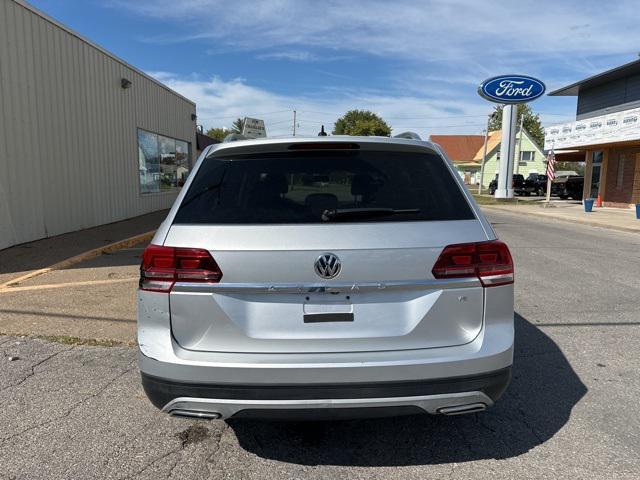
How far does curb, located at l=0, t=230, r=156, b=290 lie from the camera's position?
665 cm

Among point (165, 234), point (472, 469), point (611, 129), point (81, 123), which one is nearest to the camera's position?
point (165, 234)

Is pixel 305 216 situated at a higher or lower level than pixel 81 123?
lower

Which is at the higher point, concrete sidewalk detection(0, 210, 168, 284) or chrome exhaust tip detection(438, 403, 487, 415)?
chrome exhaust tip detection(438, 403, 487, 415)

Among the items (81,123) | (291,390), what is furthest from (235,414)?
(81,123)

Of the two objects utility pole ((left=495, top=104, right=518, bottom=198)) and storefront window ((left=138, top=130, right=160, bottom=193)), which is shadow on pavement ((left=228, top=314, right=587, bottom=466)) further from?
utility pole ((left=495, top=104, right=518, bottom=198))

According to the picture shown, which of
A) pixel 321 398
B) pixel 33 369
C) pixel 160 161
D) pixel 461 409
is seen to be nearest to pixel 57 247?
pixel 33 369

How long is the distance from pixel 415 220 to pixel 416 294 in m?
0.39

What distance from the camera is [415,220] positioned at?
2.53 meters

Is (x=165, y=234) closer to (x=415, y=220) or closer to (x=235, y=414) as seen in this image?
(x=235, y=414)

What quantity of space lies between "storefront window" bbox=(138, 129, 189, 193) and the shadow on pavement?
1355cm

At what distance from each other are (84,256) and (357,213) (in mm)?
7107

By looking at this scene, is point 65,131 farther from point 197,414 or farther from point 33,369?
point 197,414

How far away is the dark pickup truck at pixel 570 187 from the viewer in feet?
118

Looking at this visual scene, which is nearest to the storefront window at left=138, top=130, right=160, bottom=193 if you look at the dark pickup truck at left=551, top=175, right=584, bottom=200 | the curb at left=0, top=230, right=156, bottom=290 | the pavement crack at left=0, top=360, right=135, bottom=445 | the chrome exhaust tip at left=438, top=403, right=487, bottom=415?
the curb at left=0, top=230, right=156, bottom=290
